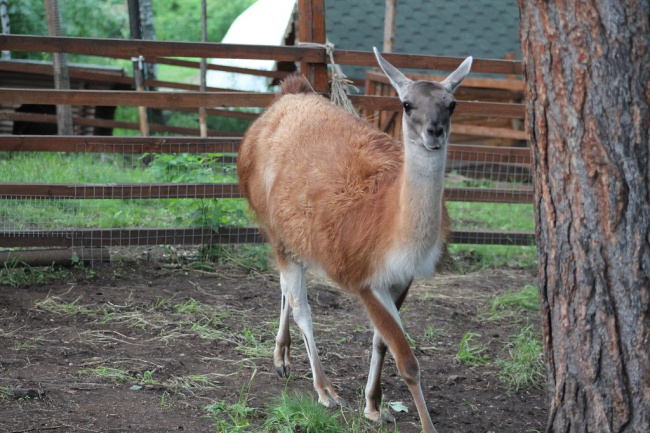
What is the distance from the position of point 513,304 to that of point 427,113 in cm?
288

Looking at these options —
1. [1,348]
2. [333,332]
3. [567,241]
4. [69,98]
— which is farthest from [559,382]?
[69,98]

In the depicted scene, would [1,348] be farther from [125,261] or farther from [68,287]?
[125,261]

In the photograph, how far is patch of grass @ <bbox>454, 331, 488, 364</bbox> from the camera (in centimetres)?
476

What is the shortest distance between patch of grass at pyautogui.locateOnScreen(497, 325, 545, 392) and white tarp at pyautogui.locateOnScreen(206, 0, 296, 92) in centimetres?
1031

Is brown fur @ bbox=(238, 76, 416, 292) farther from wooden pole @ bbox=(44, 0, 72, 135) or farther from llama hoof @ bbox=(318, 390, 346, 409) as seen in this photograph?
wooden pole @ bbox=(44, 0, 72, 135)

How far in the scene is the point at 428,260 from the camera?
141 inches

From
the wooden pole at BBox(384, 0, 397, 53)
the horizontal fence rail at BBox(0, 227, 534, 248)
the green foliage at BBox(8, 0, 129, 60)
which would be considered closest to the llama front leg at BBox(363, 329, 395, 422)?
the horizontal fence rail at BBox(0, 227, 534, 248)

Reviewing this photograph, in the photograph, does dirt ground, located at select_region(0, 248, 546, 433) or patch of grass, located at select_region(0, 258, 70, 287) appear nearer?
dirt ground, located at select_region(0, 248, 546, 433)

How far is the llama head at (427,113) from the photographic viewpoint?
11.1 feet

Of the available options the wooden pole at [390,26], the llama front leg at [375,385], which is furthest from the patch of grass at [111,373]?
the wooden pole at [390,26]

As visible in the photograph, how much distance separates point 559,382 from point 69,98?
14.9 ft

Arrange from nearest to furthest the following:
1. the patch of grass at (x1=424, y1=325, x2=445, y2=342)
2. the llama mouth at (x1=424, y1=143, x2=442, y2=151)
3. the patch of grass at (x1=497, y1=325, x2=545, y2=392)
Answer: the llama mouth at (x1=424, y1=143, x2=442, y2=151)
the patch of grass at (x1=497, y1=325, x2=545, y2=392)
the patch of grass at (x1=424, y1=325, x2=445, y2=342)

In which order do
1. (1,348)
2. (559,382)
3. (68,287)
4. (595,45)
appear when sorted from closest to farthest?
(595,45)
(559,382)
(1,348)
(68,287)

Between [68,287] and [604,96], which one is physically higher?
[604,96]
